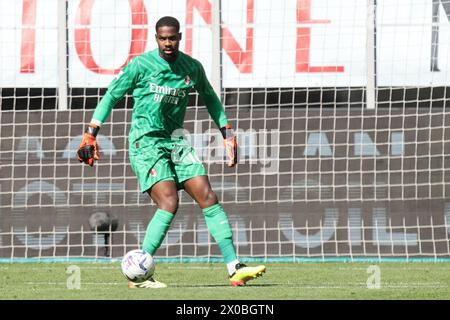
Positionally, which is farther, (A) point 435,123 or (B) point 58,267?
(A) point 435,123

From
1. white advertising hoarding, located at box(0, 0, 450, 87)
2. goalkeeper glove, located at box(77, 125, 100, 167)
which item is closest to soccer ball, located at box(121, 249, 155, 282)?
goalkeeper glove, located at box(77, 125, 100, 167)

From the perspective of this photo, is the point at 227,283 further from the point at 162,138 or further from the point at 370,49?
the point at 370,49

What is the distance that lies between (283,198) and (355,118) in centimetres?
106

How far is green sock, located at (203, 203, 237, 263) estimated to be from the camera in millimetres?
9227

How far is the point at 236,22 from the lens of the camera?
1327cm

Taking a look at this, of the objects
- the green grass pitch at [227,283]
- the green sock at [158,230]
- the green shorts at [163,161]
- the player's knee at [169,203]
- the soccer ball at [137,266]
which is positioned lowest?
the green grass pitch at [227,283]

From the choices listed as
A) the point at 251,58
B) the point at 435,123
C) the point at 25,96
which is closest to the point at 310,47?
the point at 251,58

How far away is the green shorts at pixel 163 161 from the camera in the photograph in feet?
30.5

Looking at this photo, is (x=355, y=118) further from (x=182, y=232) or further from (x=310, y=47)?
(x=182, y=232)

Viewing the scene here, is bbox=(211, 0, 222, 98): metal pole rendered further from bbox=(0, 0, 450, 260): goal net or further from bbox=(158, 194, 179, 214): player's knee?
bbox=(158, 194, 179, 214): player's knee

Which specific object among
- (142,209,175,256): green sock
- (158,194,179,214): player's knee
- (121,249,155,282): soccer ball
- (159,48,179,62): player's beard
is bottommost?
(121,249,155,282): soccer ball

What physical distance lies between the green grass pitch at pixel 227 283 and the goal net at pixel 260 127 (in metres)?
0.70

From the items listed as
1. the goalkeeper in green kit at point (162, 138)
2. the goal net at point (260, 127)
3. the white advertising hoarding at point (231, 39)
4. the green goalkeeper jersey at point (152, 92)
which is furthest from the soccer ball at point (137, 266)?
the white advertising hoarding at point (231, 39)

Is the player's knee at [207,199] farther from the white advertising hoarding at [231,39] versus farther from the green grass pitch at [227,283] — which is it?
the white advertising hoarding at [231,39]
